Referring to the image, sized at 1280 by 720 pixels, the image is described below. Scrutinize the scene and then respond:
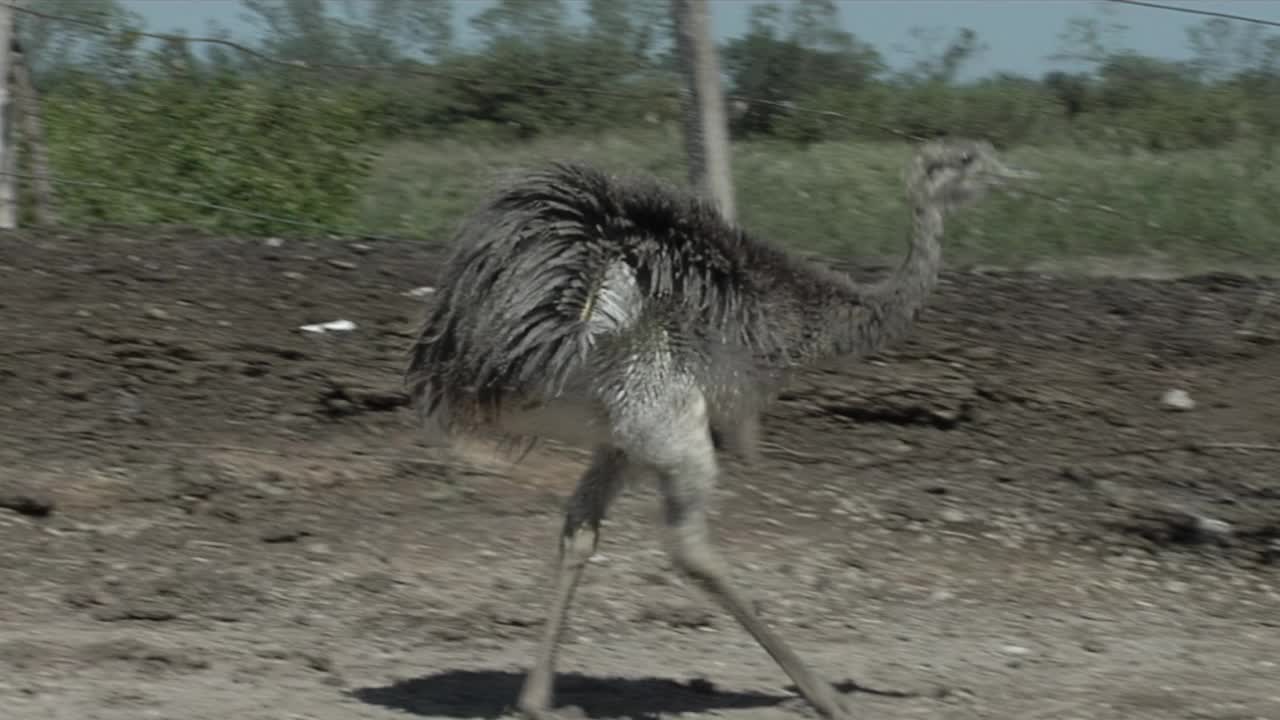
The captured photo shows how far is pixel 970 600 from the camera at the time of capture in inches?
303

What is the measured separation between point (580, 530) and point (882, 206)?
7.25 metres

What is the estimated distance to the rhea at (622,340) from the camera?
5902mm

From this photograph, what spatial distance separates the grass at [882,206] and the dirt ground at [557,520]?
5.68 feet

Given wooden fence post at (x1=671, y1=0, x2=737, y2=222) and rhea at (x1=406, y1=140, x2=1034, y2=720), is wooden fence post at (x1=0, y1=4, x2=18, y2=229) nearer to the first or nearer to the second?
wooden fence post at (x1=671, y1=0, x2=737, y2=222)

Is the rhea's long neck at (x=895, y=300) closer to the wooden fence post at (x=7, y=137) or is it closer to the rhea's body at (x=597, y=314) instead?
the rhea's body at (x=597, y=314)

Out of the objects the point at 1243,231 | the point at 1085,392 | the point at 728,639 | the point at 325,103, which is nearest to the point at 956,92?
the point at 1243,231

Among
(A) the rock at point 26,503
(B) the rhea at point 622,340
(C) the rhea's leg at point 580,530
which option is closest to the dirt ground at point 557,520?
(A) the rock at point 26,503

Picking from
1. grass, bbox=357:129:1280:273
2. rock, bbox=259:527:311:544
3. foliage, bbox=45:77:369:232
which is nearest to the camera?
rock, bbox=259:527:311:544

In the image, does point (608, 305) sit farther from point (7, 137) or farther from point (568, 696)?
point (7, 137)

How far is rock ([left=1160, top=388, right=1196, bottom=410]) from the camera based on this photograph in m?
9.18

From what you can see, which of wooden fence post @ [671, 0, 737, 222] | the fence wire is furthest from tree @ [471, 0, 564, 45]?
wooden fence post @ [671, 0, 737, 222]

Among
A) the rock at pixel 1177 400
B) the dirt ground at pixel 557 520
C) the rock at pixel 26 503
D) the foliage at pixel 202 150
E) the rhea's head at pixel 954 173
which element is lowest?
A: the rock at pixel 26 503

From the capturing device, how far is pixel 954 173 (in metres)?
6.74

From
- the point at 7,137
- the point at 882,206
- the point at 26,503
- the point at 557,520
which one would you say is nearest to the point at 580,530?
the point at 557,520
